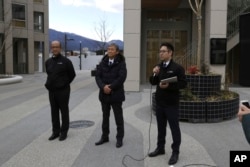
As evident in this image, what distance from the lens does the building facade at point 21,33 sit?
85.7 ft

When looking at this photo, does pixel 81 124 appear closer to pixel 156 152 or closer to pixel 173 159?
pixel 156 152

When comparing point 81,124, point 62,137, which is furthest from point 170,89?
point 81,124

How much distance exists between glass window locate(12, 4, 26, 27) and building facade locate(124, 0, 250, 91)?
15448 mm

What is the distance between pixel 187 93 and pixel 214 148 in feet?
8.52

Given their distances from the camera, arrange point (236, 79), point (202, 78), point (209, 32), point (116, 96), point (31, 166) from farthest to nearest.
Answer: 1. point (236, 79)
2. point (209, 32)
3. point (202, 78)
4. point (116, 96)
5. point (31, 166)

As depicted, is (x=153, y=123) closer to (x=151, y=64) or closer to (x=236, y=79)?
(x=151, y=64)

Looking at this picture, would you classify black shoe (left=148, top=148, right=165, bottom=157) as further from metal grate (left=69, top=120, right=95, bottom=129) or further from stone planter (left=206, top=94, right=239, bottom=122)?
stone planter (left=206, top=94, right=239, bottom=122)

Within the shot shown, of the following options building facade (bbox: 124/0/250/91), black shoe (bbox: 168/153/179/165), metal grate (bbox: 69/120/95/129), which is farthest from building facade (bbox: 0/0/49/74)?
black shoe (bbox: 168/153/179/165)

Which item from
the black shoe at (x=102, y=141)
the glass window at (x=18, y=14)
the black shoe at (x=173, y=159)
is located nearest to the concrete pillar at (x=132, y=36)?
the black shoe at (x=102, y=141)

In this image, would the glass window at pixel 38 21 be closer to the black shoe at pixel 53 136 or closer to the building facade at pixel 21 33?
the building facade at pixel 21 33

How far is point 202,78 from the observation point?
8.33 m

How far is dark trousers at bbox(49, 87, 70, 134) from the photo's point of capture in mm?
6098

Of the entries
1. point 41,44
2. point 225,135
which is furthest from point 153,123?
point 41,44

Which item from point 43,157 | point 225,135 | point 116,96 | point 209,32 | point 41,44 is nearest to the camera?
point 43,157
